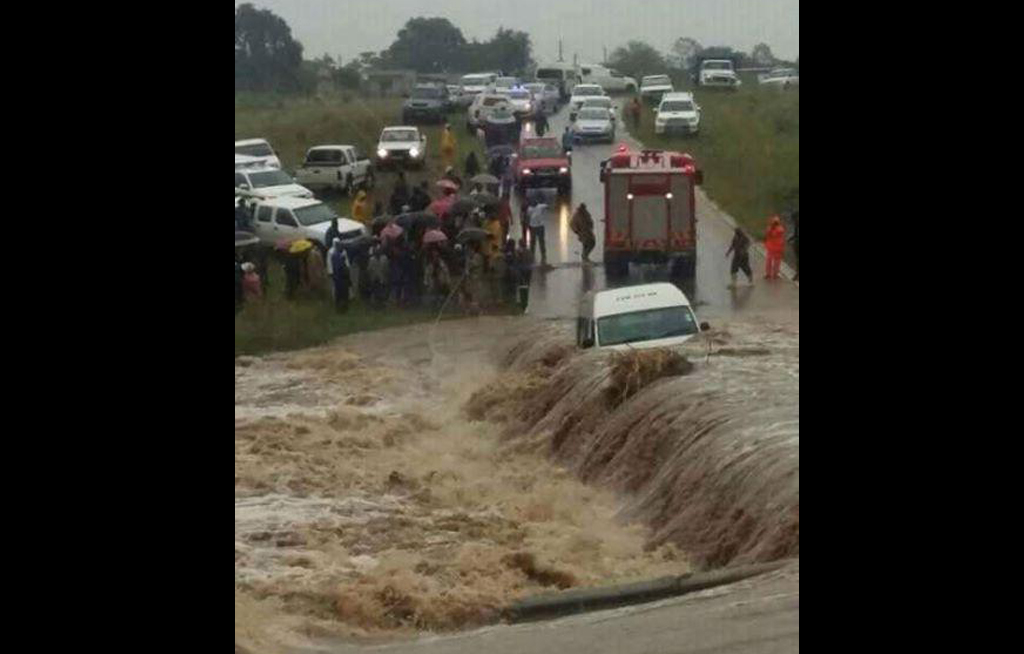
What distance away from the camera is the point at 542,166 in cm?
1991

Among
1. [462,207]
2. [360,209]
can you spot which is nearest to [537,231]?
[462,207]

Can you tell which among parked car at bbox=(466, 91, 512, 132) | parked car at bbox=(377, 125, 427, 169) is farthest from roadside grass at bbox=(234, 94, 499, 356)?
parked car at bbox=(466, 91, 512, 132)

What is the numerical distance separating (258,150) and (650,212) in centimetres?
564

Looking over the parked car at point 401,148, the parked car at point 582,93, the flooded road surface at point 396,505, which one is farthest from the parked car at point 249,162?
the parked car at point 582,93

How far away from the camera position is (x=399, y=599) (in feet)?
34.0

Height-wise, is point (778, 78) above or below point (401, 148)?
above

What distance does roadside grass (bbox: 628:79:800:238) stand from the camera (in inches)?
751

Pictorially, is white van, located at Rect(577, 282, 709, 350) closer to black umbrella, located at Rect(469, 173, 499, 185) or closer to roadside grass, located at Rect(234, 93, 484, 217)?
black umbrella, located at Rect(469, 173, 499, 185)

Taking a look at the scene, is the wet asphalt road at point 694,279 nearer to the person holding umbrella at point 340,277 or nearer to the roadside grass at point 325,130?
the person holding umbrella at point 340,277

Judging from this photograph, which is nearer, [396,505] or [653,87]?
[396,505]

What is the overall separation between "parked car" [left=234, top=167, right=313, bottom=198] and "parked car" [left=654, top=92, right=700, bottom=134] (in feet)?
13.8

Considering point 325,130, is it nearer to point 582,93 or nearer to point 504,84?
point 504,84

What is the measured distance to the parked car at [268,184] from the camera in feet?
65.1
